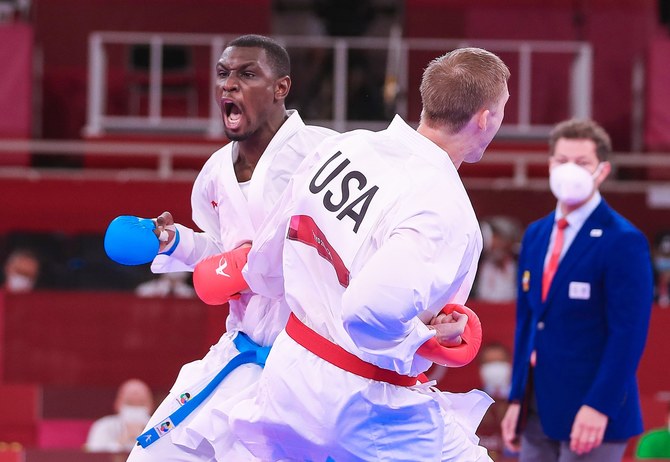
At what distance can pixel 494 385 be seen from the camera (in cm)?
737

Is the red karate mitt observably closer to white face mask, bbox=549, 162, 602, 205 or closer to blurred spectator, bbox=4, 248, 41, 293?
white face mask, bbox=549, 162, 602, 205

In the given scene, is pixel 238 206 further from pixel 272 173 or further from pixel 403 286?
pixel 403 286

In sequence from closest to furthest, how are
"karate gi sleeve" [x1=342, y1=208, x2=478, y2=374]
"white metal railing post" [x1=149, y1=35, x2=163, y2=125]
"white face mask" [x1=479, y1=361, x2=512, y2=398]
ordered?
"karate gi sleeve" [x1=342, y1=208, x2=478, y2=374] < "white face mask" [x1=479, y1=361, x2=512, y2=398] < "white metal railing post" [x1=149, y1=35, x2=163, y2=125]

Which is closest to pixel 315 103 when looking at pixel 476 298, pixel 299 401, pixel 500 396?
pixel 476 298

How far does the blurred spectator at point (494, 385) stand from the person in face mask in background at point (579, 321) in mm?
2512

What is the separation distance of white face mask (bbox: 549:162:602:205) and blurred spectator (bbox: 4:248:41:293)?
5.36 m

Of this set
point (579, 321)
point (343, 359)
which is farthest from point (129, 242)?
point (579, 321)

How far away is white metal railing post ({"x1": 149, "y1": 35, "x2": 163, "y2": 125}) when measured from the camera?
34.7 feet

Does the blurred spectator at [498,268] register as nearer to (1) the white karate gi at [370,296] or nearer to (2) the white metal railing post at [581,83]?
(2) the white metal railing post at [581,83]

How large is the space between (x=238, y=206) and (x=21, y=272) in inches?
217

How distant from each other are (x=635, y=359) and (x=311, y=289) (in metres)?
1.85

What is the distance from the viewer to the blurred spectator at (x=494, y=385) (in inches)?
285

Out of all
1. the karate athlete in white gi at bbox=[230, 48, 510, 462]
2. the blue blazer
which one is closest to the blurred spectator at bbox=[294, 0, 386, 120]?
the blue blazer

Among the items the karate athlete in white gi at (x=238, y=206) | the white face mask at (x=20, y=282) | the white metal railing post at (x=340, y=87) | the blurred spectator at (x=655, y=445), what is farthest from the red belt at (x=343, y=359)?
the white metal railing post at (x=340, y=87)
